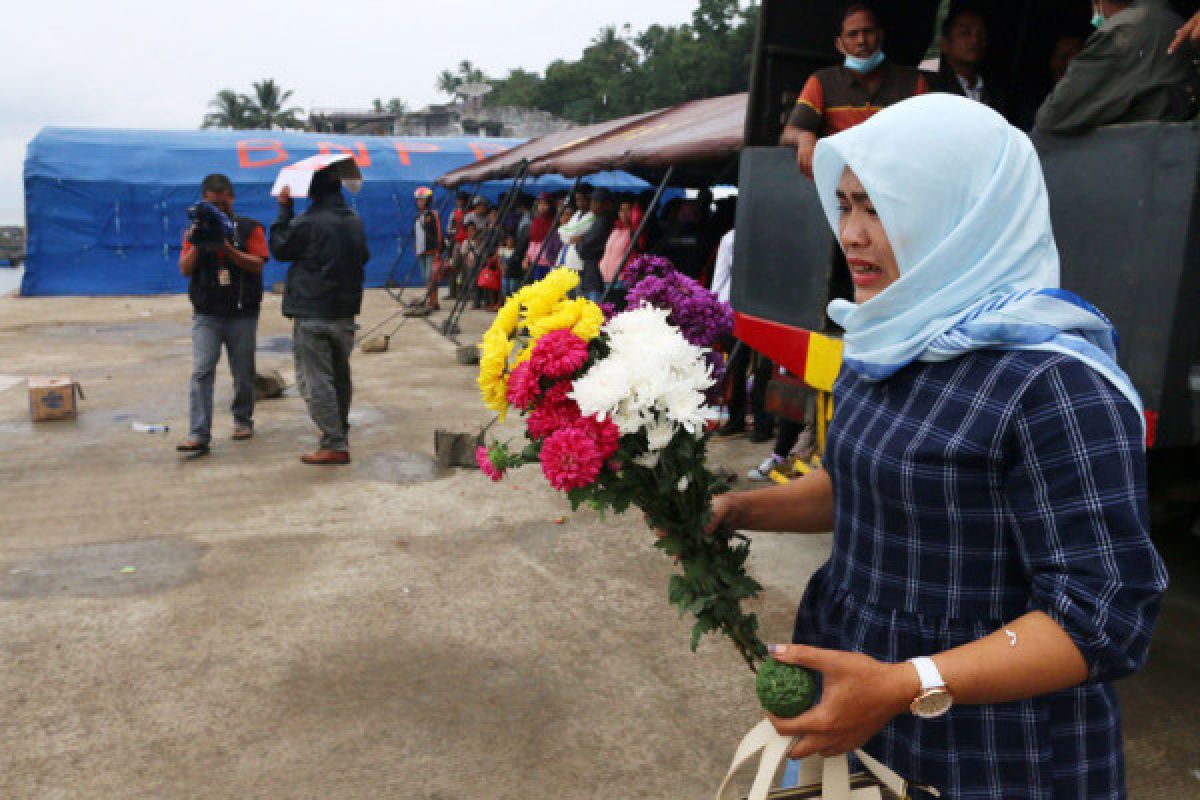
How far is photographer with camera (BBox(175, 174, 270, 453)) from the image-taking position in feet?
19.5

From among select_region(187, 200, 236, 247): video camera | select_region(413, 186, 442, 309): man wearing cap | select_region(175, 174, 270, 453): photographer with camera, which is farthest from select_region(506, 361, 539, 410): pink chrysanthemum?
select_region(413, 186, 442, 309): man wearing cap

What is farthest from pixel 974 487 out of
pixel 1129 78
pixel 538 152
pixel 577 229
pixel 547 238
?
pixel 538 152

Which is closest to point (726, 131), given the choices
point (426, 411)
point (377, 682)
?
point (426, 411)

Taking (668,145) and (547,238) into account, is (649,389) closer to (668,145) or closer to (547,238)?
(668,145)

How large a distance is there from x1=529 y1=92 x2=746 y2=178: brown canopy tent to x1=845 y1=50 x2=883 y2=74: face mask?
2.45 metres

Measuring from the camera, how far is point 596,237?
396 inches

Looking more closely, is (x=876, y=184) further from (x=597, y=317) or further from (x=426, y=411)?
(x=426, y=411)

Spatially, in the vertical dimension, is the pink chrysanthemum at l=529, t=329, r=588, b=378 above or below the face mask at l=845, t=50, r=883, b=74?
below

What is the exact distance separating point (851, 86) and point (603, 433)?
11.2 ft

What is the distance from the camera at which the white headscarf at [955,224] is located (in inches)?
45.5

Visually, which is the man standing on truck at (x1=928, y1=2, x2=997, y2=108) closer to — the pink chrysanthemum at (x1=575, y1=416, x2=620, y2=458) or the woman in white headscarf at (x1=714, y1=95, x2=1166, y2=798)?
the woman in white headscarf at (x1=714, y1=95, x2=1166, y2=798)

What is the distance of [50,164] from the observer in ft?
57.2

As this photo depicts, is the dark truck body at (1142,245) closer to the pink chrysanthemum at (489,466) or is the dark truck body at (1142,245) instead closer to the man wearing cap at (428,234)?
the pink chrysanthemum at (489,466)

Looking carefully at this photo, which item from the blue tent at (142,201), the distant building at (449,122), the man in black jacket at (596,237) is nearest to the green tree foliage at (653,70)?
the distant building at (449,122)
